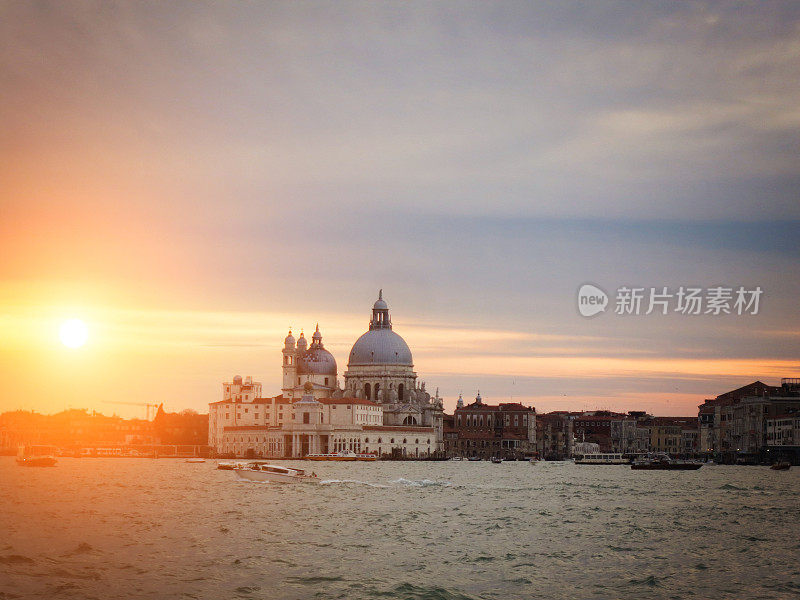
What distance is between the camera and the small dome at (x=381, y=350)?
155 m

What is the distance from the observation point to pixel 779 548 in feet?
97.2

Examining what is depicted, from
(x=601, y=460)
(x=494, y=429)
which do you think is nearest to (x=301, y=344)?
(x=494, y=429)

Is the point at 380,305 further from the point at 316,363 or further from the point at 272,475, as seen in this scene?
the point at 272,475

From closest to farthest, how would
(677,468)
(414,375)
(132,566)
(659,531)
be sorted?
(132,566), (659,531), (677,468), (414,375)

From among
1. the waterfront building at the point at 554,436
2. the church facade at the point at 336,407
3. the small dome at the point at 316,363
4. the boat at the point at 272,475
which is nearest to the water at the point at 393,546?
the boat at the point at 272,475

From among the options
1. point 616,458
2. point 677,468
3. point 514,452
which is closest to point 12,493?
point 677,468

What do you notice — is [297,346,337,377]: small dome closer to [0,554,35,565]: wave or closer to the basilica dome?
the basilica dome

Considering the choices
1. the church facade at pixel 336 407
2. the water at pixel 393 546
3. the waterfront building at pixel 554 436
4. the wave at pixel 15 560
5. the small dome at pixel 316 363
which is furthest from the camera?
the waterfront building at pixel 554 436

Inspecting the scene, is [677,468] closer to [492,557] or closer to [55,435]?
[492,557]

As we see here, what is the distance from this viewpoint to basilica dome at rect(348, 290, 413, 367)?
155 m

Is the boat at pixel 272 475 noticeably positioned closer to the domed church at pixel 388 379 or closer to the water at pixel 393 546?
the water at pixel 393 546

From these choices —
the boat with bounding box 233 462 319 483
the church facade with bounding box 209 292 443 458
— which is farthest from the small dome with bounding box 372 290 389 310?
the boat with bounding box 233 462 319 483

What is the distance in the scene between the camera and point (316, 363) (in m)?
157

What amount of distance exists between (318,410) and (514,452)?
3039cm
